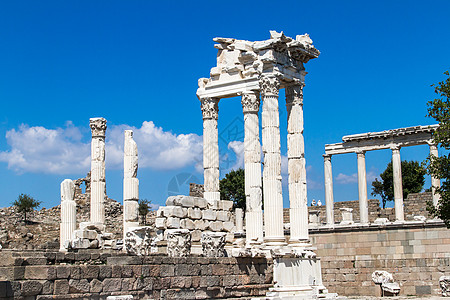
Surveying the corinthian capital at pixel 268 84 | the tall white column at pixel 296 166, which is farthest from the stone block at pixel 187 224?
the corinthian capital at pixel 268 84

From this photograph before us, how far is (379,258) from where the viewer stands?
3291 centimetres

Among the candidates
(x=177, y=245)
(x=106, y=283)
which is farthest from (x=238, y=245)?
(x=106, y=283)

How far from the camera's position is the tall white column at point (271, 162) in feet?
80.3

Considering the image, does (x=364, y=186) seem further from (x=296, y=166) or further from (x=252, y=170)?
(x=252, y=170)

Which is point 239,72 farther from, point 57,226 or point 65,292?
point 57,226

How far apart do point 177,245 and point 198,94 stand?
9.43 metres

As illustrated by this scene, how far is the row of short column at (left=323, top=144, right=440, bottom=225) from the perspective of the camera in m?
37.3

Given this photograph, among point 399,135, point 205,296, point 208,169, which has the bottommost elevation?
point 205,296

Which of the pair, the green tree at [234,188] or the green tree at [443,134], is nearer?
the green tree at [443,134]

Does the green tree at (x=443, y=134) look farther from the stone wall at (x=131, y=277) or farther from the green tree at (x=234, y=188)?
the green tree at (x=234, y=188)

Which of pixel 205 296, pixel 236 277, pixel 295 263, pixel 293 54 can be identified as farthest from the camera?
pixel 293 54

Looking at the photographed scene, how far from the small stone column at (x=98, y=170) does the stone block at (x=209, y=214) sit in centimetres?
478

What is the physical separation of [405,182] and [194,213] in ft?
134

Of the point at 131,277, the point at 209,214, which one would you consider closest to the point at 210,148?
the point at 209,214
